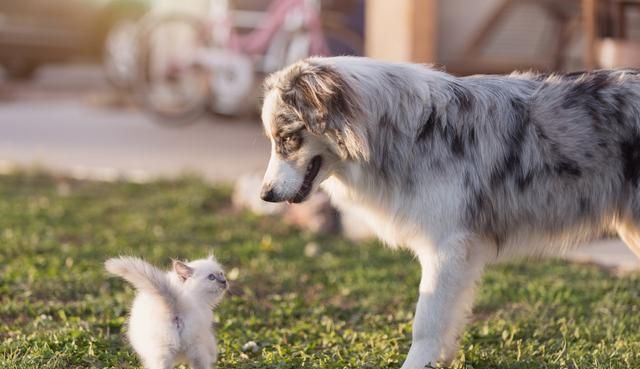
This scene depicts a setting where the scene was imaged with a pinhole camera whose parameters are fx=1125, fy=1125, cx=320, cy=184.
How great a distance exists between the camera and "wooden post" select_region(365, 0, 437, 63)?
8.73 meters

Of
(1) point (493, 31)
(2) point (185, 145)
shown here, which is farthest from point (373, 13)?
(2) point (185, 145)

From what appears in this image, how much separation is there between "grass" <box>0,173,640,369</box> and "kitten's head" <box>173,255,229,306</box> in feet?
1.57

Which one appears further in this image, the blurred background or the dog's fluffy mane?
the blurred background

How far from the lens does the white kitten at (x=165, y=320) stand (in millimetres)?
4582

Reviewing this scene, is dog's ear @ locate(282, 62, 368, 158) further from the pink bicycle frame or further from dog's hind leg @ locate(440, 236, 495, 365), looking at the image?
the pink bicycle frame

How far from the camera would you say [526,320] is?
6.14 m

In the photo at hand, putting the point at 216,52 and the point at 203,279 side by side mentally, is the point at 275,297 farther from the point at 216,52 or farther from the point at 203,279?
the point at 216,52

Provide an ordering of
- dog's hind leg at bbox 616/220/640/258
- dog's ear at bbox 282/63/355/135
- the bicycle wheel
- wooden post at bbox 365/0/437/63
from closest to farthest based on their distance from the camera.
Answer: dog's ear at bbox 282/63/355/135, dog's hind leg at bbox 616/220/640/258, wooden post at bbox 365/0/437/63, the bicycle wheel

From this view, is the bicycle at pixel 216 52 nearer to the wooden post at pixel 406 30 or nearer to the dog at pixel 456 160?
the wooden post at pixel 406 30

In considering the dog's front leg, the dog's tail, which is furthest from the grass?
the dog's tail

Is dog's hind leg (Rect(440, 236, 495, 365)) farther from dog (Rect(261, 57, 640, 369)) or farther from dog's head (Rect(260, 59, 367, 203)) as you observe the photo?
dog's head (Rect(260, 59, 367, 203))

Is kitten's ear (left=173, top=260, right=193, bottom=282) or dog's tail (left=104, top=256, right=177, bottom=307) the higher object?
dog's tail (left=104, top=256, right=177, bottom=307)

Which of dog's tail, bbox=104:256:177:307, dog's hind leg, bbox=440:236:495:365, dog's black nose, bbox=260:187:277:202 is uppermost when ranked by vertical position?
dog's black nose, bbox=260:187:277:202

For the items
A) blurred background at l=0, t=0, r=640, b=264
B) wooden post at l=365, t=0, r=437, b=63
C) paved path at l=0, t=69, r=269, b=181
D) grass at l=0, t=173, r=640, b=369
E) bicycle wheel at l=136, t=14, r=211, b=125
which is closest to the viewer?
grass at l=0, t=173, r=640, b=369
